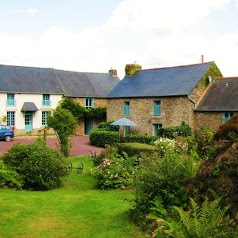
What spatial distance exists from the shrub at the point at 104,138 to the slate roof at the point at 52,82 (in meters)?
12.4

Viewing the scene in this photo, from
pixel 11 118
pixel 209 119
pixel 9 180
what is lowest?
pixel 9 180

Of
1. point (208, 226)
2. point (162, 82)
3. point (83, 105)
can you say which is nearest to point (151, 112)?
point (162, 82)

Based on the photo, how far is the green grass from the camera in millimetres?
7363

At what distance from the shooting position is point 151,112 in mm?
31719

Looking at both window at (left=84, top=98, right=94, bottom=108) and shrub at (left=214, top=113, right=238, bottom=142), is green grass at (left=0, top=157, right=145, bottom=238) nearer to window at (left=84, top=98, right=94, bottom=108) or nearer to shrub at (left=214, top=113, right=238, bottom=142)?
shrub at (left=214, top=113, right=238, bottom=142)

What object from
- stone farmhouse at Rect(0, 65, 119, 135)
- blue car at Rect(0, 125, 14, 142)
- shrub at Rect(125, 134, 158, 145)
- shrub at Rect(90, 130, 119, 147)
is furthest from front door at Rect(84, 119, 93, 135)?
shrub at Rect(125, 134, 158, 145)

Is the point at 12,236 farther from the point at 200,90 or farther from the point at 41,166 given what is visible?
the point at 200,90

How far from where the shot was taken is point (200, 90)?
29484mm

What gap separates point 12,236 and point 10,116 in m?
32.4

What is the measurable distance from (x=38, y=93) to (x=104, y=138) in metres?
13.8

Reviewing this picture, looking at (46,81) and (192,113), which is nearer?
(192,113)

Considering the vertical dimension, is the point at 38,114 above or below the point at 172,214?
above

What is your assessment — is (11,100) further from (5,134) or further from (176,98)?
(176,98)

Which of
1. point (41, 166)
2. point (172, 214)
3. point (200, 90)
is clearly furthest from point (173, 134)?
point (172, 214)
